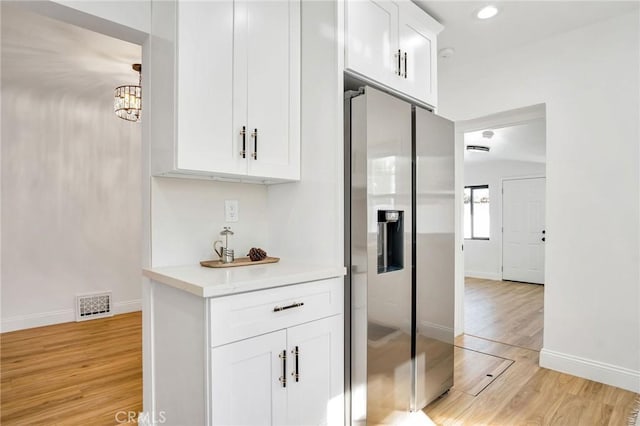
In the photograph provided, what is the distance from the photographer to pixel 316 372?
1.61 metres

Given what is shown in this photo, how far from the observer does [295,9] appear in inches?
77.7

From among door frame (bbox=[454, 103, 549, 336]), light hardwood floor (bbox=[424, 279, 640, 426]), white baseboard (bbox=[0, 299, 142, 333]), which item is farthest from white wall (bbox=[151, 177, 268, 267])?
white baseboard (bbox=[0, 299, 142, 333])

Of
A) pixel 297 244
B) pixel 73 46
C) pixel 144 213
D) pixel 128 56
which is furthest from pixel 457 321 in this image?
pixel 73 46

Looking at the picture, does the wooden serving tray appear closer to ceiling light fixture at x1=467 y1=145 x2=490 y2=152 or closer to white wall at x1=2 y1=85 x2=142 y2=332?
white wall at x1=2 y1=85 x2=142 y2=332

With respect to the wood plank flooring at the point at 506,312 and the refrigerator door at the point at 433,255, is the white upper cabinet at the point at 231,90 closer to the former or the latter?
the refrigerator door at the point at 433,255

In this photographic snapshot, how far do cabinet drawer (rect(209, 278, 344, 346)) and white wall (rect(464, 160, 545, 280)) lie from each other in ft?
20.5

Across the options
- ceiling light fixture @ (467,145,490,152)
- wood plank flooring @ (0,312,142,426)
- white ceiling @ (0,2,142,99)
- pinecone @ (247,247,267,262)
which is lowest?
wood plank flooring @ (0,312,142,426)

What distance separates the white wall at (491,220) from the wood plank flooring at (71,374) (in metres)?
6.21

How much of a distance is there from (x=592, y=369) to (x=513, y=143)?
3436 mm

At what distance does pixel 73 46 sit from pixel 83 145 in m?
1.39

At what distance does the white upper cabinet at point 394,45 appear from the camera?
6.20 feet

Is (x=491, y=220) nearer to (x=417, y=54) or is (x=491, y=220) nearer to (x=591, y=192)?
(x=591, y=192)

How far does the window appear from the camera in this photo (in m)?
7.30

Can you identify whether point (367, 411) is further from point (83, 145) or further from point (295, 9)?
point (83, 145)
